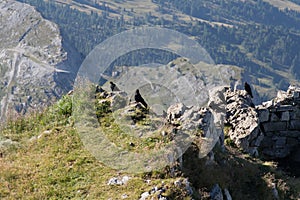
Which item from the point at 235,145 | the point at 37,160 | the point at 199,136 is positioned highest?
the point at 199,136

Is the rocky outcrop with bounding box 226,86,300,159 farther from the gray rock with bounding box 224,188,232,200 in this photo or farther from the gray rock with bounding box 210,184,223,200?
the gray rock with bounding box 210,184,223,200

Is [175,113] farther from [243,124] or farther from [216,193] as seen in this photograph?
[243,124]

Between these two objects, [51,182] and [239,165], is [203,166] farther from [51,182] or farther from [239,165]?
[51,182]

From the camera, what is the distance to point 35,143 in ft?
76.0

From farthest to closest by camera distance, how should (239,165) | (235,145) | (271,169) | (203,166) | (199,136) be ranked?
(235,145), (271,169), (239,165), (199,136), (203,166)

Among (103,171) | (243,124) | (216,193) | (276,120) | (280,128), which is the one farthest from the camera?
(280,128)

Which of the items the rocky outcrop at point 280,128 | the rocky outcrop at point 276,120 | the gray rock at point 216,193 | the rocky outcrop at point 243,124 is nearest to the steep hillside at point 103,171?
the gray rock at point 216,193

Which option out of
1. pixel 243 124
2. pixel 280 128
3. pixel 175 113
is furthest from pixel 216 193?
pixel 280 128

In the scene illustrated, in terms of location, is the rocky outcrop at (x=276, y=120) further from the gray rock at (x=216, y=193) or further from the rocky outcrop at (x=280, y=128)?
the gray rock at (x=216, y=193)

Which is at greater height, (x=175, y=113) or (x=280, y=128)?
(x=175, y=113)

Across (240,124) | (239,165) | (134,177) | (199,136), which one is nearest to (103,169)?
(134,177)

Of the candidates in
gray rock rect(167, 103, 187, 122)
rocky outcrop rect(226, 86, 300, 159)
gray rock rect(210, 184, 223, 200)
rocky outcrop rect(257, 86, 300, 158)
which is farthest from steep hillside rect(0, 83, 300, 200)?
rocky outcrop rect(257, 86, 300, 158)

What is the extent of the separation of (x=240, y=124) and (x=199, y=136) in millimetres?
8670

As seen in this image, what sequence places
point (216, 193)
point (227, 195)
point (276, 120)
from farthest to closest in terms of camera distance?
point (276, 120)
point (227, 195)
point (216, 193)
